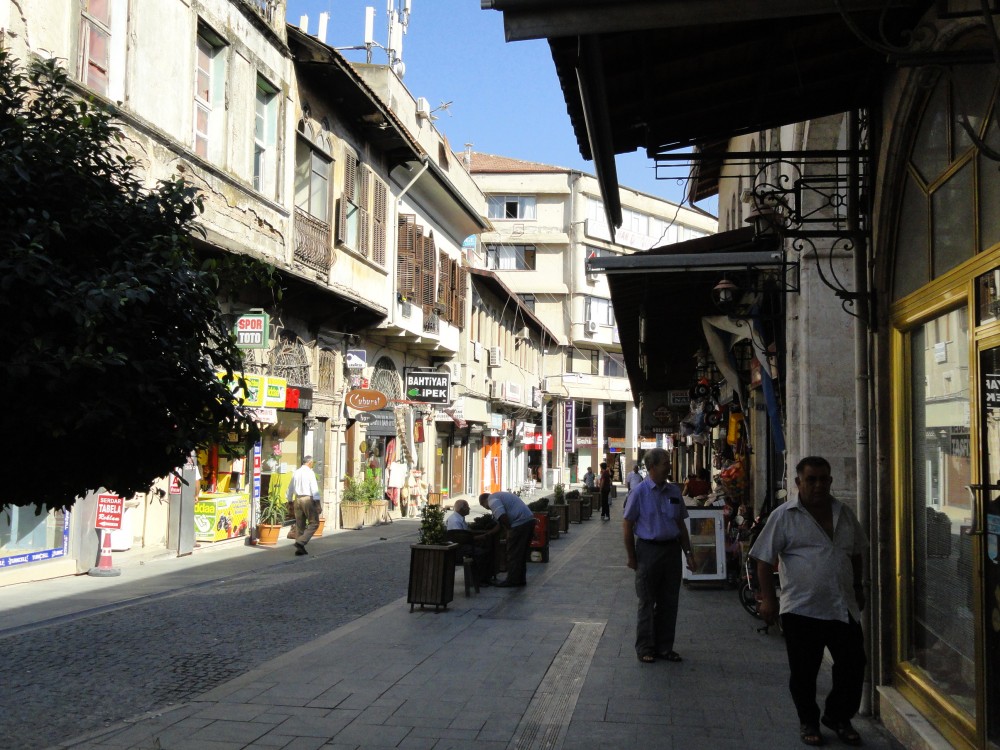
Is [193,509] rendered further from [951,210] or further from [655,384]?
[655,384]

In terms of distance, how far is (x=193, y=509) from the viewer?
16.8 m

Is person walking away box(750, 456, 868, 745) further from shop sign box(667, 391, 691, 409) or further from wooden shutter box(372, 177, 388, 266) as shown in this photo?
shop sign box(667, 391, 691, 409)

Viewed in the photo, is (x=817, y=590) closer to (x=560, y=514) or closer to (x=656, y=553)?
(x=656, y=553)

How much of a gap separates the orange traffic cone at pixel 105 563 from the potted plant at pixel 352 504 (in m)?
9.68

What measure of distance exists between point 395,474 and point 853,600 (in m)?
21.8

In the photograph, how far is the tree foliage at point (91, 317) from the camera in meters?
4.23

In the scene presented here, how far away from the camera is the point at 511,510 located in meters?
13.3

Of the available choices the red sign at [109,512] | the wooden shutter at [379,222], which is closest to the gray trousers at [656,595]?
the red sign at [109,512]

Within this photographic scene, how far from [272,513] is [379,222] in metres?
8.33

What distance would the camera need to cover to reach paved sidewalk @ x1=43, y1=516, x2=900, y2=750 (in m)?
6.03

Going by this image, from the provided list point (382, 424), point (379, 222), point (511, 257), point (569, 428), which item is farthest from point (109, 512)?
point (511, 257)

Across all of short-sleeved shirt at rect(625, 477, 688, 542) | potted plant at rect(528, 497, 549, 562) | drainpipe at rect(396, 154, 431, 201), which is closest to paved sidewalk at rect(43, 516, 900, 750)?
short-sleeved shirt at rect(625, 477, 688, 542)

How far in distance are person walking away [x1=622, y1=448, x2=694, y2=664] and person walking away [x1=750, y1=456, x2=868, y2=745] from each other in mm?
2414

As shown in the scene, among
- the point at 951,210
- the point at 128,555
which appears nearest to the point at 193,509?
the point at 128,555
